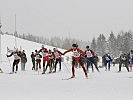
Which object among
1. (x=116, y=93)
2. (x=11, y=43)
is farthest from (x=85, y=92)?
(x=11, y=43)

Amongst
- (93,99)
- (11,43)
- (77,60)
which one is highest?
(11,43)

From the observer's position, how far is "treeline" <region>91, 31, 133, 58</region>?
305 feet

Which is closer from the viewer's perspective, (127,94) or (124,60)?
(127,94)

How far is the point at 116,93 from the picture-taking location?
9.14m

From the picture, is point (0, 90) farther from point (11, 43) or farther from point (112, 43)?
point (112, 43)

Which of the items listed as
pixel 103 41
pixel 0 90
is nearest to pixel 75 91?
pixel 0 90

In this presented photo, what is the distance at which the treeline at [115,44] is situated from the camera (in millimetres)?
92875

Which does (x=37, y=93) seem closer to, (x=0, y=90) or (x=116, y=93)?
(x=0, y=90)

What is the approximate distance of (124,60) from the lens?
23.1m

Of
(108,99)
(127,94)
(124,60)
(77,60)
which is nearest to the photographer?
(108,99)

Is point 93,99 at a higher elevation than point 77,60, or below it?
below

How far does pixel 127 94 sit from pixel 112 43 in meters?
99.2

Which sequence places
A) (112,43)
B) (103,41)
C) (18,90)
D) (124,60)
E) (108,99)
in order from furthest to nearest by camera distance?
(103,41)
(112,43)
(124,60)
(18,90)
(108,99)

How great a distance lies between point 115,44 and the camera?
10669 cm
